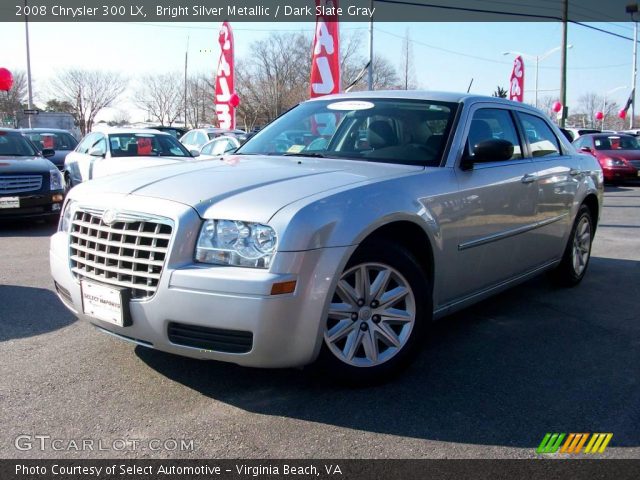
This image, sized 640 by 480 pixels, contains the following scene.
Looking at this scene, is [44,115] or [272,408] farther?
[44,115]

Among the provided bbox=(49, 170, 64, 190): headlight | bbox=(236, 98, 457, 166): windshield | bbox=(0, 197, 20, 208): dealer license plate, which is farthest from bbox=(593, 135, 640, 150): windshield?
bbox=(236, 98, 457, 166): windshield

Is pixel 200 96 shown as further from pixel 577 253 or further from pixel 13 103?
pixel 577 253

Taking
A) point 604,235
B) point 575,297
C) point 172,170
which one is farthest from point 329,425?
point 604,235

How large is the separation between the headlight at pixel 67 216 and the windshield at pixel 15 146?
7657 mm

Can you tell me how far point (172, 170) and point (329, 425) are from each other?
1812 millimetres

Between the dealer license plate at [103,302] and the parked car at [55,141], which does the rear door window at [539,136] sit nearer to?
the dealer license plate at [103,302]

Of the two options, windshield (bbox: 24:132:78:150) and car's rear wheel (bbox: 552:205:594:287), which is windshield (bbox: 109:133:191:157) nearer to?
windshield (bbox: 24:132:78:150)

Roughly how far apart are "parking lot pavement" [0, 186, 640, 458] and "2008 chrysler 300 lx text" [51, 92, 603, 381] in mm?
304

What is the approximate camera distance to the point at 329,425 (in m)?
3.01

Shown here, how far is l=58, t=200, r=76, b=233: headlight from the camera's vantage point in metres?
3.59

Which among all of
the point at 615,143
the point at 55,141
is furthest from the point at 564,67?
the point at 55,141

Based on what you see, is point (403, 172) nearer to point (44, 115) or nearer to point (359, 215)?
→ point (359, 215)

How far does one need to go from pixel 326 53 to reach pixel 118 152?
15.1 ft

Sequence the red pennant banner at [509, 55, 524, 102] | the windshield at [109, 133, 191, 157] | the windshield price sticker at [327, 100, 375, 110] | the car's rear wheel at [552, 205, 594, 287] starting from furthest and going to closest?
the red pennant banner at [509, 55, 524, 102] < the windshield at [109, 133, 191, 157] < the car's rear wheel at [552, 205, 594, 287] < the windshield price sticker at [327, 100, 375, 110]
